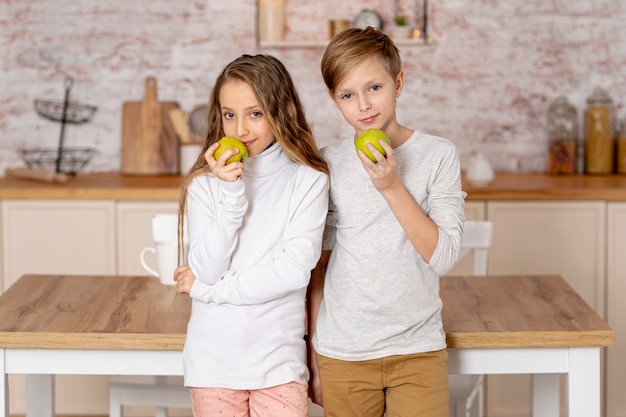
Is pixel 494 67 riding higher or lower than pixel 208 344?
higher

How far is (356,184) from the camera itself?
1.81 meters

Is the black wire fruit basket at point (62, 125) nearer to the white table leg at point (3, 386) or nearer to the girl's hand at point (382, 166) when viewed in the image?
the white table leg at point (3, 386)

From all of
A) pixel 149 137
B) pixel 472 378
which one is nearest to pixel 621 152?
pixel 472 378

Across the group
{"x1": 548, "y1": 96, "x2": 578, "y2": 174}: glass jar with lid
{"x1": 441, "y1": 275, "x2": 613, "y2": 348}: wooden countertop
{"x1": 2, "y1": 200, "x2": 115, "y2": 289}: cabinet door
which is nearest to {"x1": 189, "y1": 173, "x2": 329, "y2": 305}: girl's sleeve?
{"x1": 441, "y1": 275, "x2": 613, "y2": 348}: wooden countertop

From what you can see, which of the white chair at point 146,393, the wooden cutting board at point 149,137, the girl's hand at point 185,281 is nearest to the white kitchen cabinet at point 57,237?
the wooden cutting board at point 149,137

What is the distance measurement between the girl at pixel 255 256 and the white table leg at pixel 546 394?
2.29 ft

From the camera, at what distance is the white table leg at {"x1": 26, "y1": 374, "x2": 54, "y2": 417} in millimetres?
2260

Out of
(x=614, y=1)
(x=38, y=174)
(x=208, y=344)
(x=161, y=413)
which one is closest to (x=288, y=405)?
(x=208, y=344)

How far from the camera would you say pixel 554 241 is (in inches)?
128

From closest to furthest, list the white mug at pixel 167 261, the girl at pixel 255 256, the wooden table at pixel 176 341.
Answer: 1. the girl at pixel 255 256
2. the wooden table at pixel 176 341
3. the white mug at pixel 167 261

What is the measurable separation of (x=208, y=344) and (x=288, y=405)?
6.9 inches

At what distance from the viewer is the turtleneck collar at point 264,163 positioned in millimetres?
1799

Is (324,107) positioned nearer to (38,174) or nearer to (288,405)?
(38,174)

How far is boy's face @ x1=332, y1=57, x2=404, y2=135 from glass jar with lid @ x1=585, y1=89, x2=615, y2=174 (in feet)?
6.77
